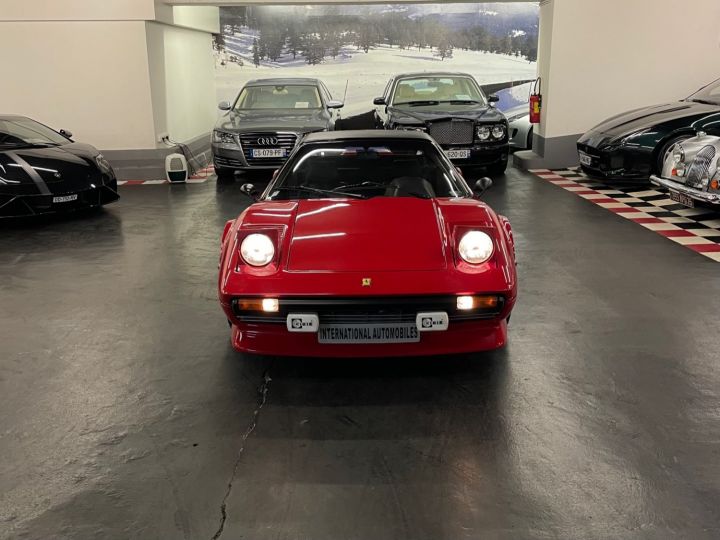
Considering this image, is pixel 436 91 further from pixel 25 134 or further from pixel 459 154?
pixel 25 134

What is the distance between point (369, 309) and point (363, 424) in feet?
1.58

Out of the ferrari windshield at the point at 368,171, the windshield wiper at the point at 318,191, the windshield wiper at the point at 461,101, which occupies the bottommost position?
the windshield wiper at the point at 318,191

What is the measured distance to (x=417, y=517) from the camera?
220cm

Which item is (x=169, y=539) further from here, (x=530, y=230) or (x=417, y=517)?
(x=530, y=230)

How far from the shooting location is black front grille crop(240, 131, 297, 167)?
8766mm

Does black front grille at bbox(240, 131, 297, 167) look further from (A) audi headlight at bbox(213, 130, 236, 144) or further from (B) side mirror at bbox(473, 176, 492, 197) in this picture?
(B) side mirror at bbox(473, 176, 492, 197)

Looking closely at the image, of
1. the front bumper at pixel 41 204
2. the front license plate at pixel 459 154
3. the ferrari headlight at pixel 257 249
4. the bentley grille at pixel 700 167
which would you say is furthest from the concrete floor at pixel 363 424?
the front license plate at pixel 459 154

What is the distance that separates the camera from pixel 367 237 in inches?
127

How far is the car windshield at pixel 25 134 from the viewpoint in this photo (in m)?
7.26

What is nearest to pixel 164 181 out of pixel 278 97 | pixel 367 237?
pixel 278 97

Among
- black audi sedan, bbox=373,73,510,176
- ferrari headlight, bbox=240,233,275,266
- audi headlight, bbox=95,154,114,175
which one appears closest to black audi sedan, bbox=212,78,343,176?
black audi sedan, bbox=373,73,510,176

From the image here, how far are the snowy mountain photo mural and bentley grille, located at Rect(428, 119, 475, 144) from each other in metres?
4.95

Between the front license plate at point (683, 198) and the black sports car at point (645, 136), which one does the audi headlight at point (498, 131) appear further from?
the front license plate at point (683, 198)

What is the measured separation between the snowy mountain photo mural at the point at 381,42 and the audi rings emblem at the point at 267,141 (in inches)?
198
